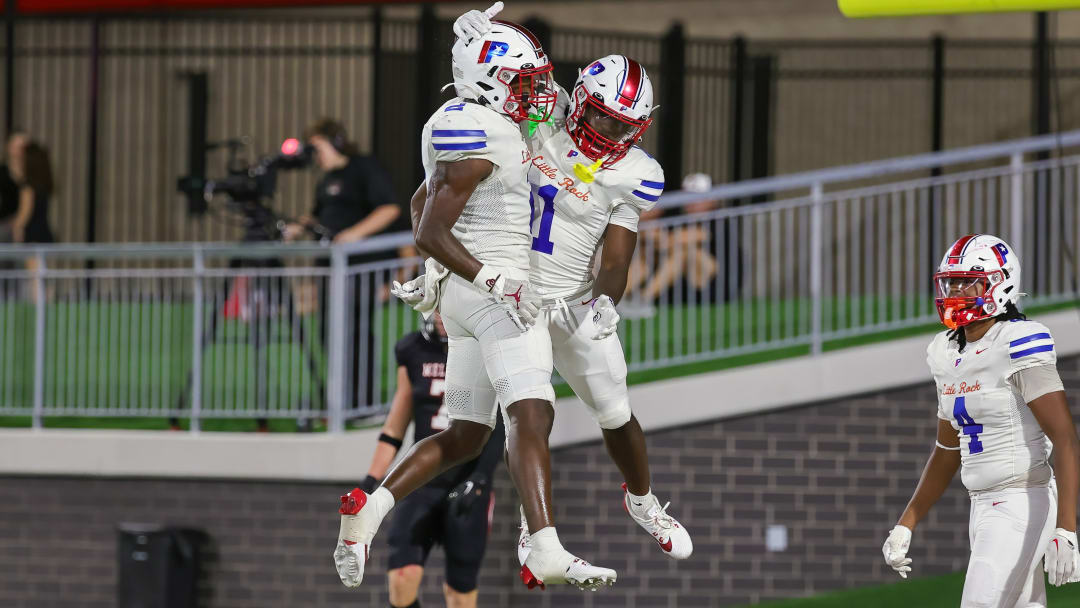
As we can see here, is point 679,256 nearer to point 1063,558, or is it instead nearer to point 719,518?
point 719,518

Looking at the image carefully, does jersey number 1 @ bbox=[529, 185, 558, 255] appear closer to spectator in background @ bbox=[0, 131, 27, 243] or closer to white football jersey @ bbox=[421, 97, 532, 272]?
white football jersey @ bbox=[421, 97, 532, 272]

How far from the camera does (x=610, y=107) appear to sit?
5.75m

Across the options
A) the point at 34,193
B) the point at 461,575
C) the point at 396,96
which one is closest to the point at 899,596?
the point at 461,575

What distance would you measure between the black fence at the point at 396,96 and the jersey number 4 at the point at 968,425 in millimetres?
7150

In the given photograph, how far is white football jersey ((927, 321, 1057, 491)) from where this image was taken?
630 cm

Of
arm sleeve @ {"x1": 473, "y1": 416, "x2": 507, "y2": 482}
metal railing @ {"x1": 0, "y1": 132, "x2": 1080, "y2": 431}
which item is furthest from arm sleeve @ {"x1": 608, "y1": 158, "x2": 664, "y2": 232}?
metal railing @ {"x1": 0, "y1": 132, "x2": 1080, "y2": 431}

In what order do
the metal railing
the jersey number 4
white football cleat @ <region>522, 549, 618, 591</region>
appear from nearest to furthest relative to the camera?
white football cleat @ <region>522, 549, 618, 591</region> < the jersey number 4 < the metal railing

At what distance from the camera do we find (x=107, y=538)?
1052cm

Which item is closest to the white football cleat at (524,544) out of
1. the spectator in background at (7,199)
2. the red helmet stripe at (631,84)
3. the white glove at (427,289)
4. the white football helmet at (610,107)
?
the white glove at (427,289)

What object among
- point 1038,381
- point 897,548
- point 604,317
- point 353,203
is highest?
point 353,203

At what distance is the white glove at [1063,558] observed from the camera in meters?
5.98

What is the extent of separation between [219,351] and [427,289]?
450 centimetres

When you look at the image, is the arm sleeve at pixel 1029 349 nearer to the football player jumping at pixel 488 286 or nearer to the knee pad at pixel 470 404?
the football player jumping at pixel 488 286

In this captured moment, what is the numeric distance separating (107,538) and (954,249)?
6295mm
